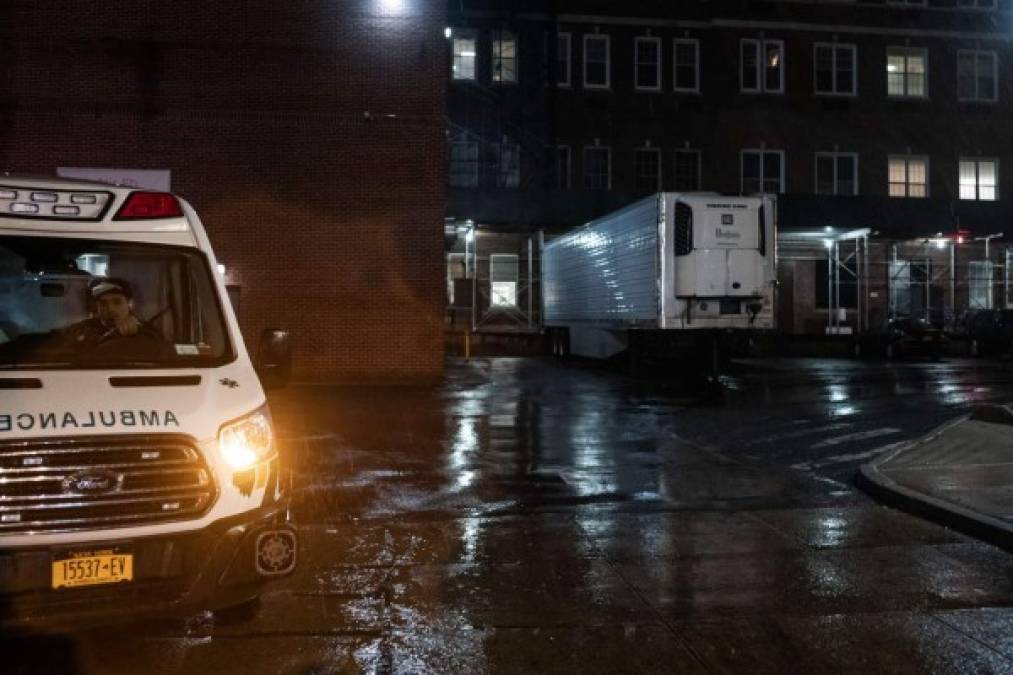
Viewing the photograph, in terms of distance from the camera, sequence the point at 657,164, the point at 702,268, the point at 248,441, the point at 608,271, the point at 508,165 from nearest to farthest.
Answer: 1. the point at 248,441
2. the point at 702,268
3. the point at 608,271
4. the point at 508,165
5. the point at 657,164

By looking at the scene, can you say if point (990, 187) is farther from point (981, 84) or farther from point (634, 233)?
point (634, 233)

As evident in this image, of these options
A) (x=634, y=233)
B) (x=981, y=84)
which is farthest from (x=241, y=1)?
(x=981, y=84)

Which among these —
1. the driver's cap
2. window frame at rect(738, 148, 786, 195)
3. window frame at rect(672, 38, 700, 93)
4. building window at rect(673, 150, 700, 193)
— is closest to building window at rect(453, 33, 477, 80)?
window frame at rect(672, 38, 700, 93)

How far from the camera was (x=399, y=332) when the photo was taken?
64.9 ft

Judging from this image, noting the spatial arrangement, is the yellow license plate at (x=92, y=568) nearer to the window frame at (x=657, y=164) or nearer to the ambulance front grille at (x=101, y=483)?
the ambulance front grille at (x=101, y=483)

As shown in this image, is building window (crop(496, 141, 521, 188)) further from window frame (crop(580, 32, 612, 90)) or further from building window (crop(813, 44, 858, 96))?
building window (crop(813, 44, 858, 96))

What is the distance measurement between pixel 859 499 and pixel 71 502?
7191mm

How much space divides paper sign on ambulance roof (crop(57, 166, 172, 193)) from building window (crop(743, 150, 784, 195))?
74.1 feet

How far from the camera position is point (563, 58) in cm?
3419

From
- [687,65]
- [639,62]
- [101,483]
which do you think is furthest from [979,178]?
[101,483]

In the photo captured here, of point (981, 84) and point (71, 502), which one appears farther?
point (981, 84)

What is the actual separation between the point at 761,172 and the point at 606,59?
23.7ft

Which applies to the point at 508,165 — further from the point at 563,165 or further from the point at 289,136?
the point at 289,136

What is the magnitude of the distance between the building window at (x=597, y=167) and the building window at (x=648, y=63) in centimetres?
280
